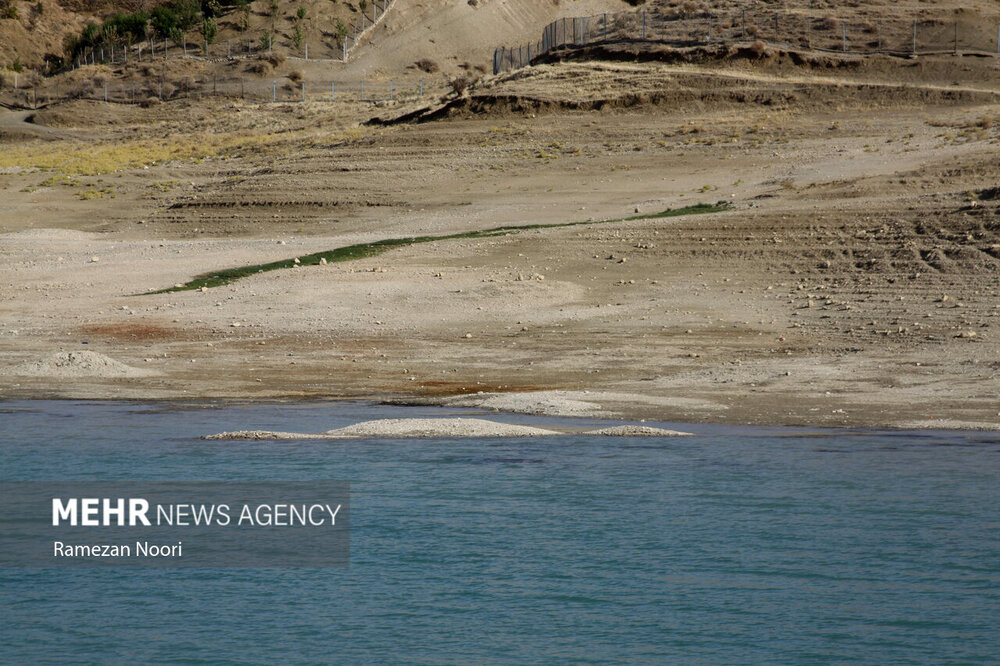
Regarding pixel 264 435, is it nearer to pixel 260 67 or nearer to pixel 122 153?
pixel 122 153

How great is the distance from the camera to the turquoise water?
9445mm

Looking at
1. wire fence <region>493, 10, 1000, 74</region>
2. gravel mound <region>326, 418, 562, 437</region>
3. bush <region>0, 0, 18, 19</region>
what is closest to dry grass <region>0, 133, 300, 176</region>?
wire fence <region>493, 10, 1000, 74</region>

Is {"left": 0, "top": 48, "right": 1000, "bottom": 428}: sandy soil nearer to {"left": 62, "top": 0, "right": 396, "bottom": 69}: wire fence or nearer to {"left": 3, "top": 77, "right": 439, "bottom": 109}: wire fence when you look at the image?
{"left": 3, "top": 77, "right": 439, "bottom": 109}: wire fence

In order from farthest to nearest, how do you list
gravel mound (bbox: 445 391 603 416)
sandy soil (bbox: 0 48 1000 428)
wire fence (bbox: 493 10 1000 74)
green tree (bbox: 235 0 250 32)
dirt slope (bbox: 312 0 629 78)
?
green tree (bbox: 235 0 250 32), dirt slope (bbox: 312 0 629 78), wire fence (bbox: 493 10 1000 74), sandy soil (bbox: 0 48 1000 428), gravel mound (bbox: 445 391 603 416)

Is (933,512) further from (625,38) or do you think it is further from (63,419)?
(625,38)

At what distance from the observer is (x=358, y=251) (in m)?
33.2

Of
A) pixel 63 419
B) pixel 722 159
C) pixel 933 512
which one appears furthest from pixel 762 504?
pixel 722 159

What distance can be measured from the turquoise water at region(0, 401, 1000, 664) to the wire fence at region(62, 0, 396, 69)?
273 ft

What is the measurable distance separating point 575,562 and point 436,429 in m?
5.05

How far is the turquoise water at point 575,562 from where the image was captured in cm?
945

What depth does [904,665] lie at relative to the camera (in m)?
9.00

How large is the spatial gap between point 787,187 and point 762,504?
2696 centimetres

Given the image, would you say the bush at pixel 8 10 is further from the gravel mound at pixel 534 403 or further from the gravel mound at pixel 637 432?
the gravel mound at pixel 637 432

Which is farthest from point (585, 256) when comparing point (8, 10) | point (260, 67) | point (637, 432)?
point (8, 10)
